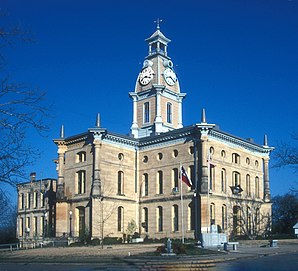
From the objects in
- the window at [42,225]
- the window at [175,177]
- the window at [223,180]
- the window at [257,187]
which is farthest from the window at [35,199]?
the window at [257,187]

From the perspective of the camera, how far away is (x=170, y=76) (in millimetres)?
68125

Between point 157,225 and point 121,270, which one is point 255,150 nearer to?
point 157,225

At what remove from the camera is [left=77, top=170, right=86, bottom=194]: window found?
59438 millimetres

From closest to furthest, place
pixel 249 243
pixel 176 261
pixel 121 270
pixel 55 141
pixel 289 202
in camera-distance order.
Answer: pixel 121 270 < pixel 176 261 < pixel 249 243 < pixel 55 141 < pixel 289 202

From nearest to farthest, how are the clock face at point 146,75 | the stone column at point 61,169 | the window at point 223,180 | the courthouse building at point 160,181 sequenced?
the courthouse building at point 160,181, the window at point 223,180, the stone column at point 61,169, the clock face at point 146,75

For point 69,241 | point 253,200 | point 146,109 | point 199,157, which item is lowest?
point 69,241

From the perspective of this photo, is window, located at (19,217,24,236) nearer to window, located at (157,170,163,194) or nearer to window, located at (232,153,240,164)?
window, located at (157,170,163,194)

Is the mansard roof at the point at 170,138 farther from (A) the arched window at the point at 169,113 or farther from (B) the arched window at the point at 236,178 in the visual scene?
(A) the arched window at the point at 169,113

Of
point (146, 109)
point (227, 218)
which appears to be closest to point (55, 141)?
point (146, 109)

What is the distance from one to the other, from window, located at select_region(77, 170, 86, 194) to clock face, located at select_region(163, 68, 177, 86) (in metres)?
17.6

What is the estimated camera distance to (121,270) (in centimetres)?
2273

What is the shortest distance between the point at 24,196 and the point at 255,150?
3817cm

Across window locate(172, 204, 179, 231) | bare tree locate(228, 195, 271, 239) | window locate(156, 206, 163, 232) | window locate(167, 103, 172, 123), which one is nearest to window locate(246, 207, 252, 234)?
bare tree locate(228, 195, 271, 239)

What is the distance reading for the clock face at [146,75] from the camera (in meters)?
67.4
